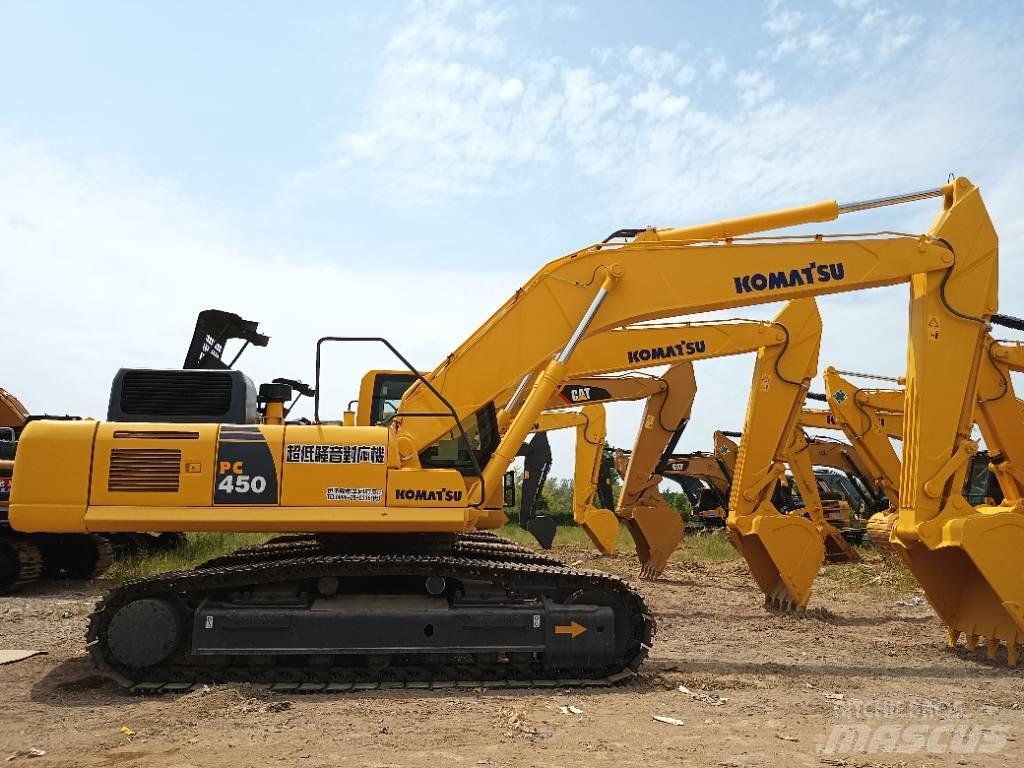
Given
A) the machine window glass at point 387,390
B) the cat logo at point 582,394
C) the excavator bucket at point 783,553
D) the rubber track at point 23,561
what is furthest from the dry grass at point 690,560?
the cat logo at point 582,394

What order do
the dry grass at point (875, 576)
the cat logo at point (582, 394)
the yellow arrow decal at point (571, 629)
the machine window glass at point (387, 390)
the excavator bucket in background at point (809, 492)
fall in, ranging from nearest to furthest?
the yellow arrow decal at point (571, 629) < the machine window glass at point (387, 390) < the dry grass at point (875, 576) < the cat logo at point (582, 394) < the excavator bucket in background at point (809, 492)

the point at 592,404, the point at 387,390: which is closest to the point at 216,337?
the point at 387,390

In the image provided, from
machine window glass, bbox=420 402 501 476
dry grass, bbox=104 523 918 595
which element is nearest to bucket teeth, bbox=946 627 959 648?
machine window glass, bbox=420 402 501 476

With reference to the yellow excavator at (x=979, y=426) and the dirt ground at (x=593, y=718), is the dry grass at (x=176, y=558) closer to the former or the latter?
the dirt ground at (x=593, y=718)

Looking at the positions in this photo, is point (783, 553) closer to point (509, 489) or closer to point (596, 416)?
point (509, 489)

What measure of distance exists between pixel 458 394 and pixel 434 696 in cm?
257

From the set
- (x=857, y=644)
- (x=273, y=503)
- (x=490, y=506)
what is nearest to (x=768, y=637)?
(x=857, y=644)

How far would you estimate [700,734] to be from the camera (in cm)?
545

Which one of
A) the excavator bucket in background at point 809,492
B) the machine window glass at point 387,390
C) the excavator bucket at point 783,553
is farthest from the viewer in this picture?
the excavator bucket in background at point 809,492

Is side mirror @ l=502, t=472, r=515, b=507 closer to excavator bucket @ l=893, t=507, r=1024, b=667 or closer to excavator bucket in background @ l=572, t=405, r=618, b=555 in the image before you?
excavator bucket @ l=893, t=507, r=1024, b=667

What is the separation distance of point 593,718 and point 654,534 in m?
10.3

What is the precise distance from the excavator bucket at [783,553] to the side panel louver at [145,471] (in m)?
7.50

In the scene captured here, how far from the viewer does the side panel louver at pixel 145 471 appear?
6.92m

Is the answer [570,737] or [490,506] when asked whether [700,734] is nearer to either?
[570,737]
